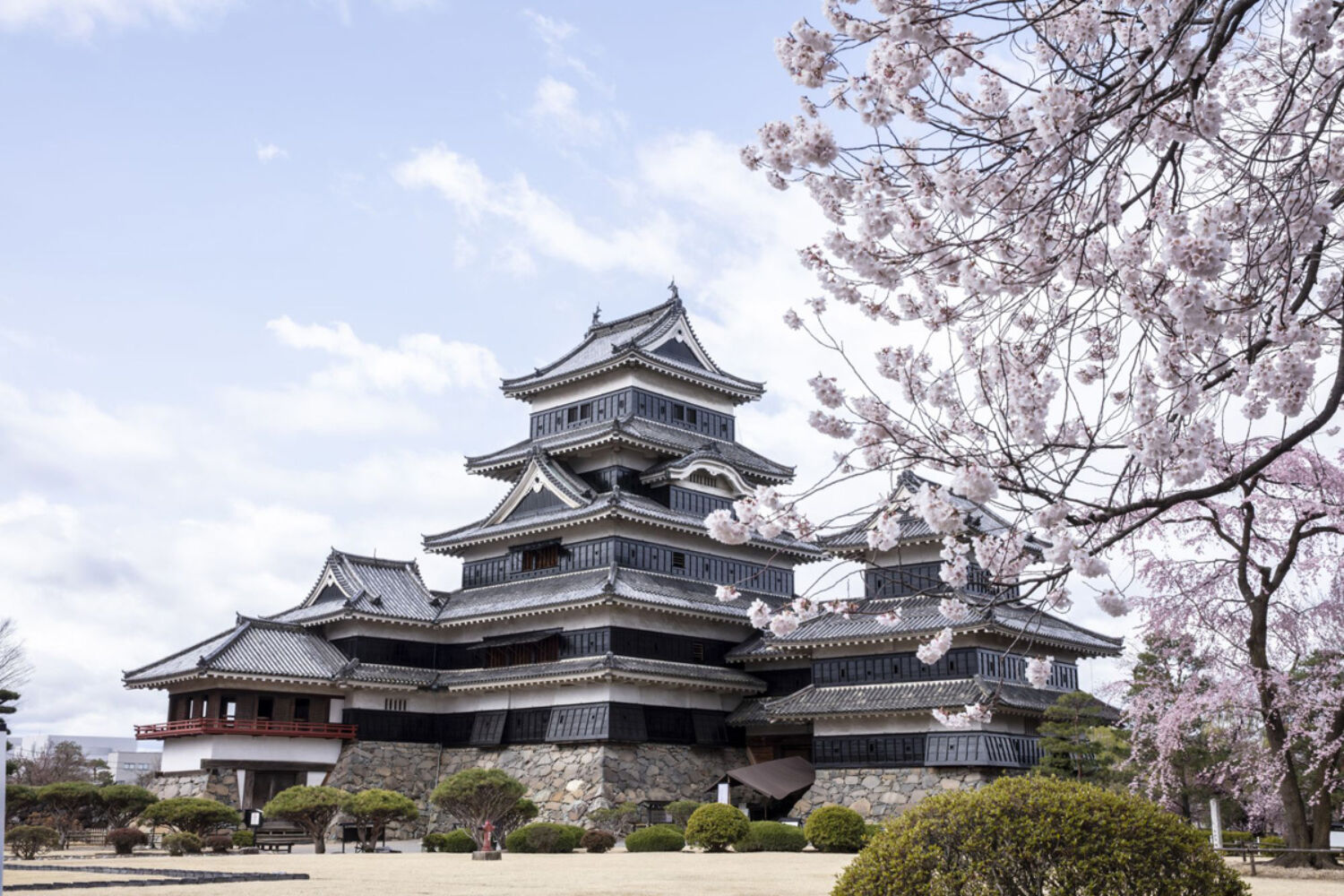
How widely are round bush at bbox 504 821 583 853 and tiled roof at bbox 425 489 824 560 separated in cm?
1125

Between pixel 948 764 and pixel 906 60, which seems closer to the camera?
pixel 906 60

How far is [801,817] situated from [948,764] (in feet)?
16.1

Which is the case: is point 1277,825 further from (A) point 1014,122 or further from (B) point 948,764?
(A) point 1014,122

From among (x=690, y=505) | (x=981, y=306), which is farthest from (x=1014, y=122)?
(x=690, y=505)

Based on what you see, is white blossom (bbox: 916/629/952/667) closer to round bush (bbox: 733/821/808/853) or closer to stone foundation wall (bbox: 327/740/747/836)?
round bush (bbox: 733/821/808/853)

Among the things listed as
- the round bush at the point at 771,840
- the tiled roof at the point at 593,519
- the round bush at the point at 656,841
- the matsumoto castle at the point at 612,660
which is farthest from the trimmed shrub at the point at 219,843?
the tiled roof at the point at 593,519

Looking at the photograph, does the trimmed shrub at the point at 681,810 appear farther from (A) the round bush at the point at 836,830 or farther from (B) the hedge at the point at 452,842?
(A) the round bush at the point at 836,830

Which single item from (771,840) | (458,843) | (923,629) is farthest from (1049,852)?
(458,843)

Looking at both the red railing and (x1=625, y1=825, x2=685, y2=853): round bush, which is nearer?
(x1=625, y1=825, x2=685, y2=853): round bush

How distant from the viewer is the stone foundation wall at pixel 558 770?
36.3 m

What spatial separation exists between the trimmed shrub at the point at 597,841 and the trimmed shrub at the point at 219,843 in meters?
9.52

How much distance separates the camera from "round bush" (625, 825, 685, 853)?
3102 cm

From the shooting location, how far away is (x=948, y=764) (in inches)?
1304

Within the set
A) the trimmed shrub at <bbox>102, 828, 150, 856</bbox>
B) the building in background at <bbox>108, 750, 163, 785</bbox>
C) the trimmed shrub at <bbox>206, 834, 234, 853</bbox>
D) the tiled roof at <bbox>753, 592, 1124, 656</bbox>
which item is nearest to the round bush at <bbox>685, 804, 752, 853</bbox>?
the tiled roof at <bbox>753, 592, 1124, 656</bbox>
